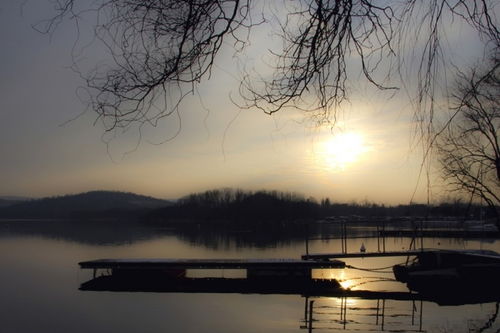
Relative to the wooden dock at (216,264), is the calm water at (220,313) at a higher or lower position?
lower

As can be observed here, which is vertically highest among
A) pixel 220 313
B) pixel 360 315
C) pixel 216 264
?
pixel 216 264

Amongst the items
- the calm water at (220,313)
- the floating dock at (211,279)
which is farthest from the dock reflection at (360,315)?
the floating dock at (211,279)

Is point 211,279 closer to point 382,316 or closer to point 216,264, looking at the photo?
point 216,264

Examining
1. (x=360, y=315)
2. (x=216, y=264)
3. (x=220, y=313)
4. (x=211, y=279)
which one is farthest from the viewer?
(x=211, y=279)

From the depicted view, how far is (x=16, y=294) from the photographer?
68.3 ft

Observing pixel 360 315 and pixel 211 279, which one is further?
pixel 211 279

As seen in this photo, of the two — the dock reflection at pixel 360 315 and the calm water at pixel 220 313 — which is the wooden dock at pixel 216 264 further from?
the dock reflection at pixel 360 315

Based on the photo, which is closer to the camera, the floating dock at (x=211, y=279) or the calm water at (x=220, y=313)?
the calm water at (x=220, y=313)

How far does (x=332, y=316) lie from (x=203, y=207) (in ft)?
458

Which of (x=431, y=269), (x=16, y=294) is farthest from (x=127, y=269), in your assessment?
(x=431, y=269)

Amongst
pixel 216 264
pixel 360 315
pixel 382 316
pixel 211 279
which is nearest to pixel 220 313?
pixel 360 315

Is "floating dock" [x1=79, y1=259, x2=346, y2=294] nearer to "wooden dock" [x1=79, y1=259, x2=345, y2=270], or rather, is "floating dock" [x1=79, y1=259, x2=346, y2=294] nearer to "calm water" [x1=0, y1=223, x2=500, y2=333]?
"wooden dock" [x1=79, y1=259, x2=345, y2=270]

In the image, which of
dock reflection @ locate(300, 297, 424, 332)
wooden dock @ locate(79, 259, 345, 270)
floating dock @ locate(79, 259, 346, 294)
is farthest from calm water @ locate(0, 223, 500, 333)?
wooden dock @ locate(79, 259, 345, 270)

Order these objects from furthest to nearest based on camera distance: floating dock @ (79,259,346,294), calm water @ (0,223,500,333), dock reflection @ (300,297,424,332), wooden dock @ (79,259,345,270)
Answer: wooden dock @ (79,259,345,270)
floating dock @ (79,259,346,294)
calm water @ (0,223,500,333)
dock reflection @ (300,297,424,332)
